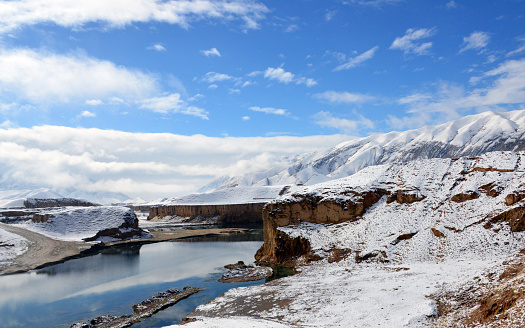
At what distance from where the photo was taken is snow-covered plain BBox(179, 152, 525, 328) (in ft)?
75.9

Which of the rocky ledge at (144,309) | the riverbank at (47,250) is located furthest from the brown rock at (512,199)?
the riverbank at (47,250)

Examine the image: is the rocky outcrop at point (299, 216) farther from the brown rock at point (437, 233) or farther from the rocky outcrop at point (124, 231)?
the rocky outcrop at point (124, 231)

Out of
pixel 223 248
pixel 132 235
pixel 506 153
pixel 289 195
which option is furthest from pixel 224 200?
pixel 506 153

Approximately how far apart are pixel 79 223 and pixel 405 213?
261 feet

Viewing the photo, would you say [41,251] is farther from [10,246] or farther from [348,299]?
[348,299]

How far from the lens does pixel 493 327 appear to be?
1570 cm

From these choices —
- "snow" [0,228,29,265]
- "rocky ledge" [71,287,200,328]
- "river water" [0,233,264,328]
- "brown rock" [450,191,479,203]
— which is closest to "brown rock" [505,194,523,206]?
"brown rock" [450,191,479,203]

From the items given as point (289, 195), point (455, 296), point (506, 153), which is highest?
point (506, 153)

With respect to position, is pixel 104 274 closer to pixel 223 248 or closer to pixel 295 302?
pixel 223 248

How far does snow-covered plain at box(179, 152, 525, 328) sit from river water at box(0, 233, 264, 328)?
7.91 m

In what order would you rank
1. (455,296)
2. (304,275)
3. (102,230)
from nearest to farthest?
(455,296) → (304,275) → (102,230)

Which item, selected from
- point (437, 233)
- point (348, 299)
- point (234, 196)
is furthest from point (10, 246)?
point (234, 196)

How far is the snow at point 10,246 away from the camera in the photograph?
58181mm

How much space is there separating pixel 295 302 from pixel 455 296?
10.8 metres
